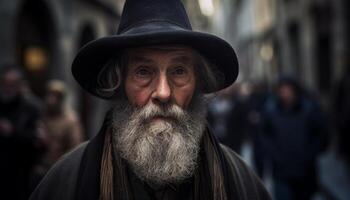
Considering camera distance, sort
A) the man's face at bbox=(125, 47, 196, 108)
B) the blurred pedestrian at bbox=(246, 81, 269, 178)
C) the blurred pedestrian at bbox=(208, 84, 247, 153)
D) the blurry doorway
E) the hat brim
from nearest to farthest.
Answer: the hat brim → the man's face at bbox=(125, 47, 196, 108) → the blurred pedestrian at bbox=(246, 81, 269, 178) → the blurred pedestrian at bbox=(208, 84, 247, 153) → the blurry doorway

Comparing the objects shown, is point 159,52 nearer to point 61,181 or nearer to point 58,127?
point 61,181


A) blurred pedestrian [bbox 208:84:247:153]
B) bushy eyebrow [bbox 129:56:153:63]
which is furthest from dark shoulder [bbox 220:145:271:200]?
blurred pedestrian [bbox 208:84:247:153]

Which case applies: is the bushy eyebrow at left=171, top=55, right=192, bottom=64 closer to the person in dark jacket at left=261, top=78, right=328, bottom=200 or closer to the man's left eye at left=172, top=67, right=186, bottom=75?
the man's left eye at left=172, top=67, right=186, bottom=75

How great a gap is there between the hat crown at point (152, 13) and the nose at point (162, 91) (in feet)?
0.83

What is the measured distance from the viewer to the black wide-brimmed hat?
250 centimetres

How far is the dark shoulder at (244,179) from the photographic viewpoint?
2732 mm

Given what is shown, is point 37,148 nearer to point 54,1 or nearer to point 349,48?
point 54,1

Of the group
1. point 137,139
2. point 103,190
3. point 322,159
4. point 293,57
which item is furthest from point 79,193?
point 293,57

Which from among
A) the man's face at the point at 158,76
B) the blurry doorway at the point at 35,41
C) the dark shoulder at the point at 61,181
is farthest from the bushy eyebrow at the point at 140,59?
the blurry doorway at the point at 35,41

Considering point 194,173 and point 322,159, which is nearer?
point 194,173

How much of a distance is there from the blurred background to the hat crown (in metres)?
3.48

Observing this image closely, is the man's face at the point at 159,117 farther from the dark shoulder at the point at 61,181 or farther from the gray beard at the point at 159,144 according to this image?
the dark shoulder at the point at 61,181

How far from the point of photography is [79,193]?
252cm

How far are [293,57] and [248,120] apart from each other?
11.5m
